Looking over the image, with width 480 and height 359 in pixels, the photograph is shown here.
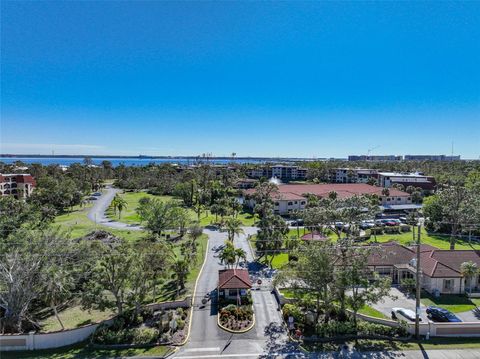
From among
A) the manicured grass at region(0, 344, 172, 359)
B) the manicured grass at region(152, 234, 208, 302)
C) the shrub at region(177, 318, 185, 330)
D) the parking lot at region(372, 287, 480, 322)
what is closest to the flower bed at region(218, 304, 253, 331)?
the shrub at region(177, 318, 185, 330)

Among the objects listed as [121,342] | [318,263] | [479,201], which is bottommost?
[121,342]

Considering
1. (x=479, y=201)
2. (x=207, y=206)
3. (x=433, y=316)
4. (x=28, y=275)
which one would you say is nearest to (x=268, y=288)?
(x=433, y=316)

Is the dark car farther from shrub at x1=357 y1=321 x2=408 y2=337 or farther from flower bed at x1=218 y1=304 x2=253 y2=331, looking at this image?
flower bed at x1=218 y1=304 x2=253 y2=331

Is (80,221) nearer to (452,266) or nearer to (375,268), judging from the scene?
(375,268)

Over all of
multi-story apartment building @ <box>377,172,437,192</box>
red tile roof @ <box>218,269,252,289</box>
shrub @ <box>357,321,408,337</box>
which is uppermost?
multi-story apartment building @ <box>377,172,437,192</box>

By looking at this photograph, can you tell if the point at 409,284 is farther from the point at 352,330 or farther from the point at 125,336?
the point at 125,336

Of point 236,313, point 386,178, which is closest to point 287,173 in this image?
point 386,178

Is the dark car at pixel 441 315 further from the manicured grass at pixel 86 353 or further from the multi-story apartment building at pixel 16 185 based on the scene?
the multi-story apartment building at pixel 16 185
